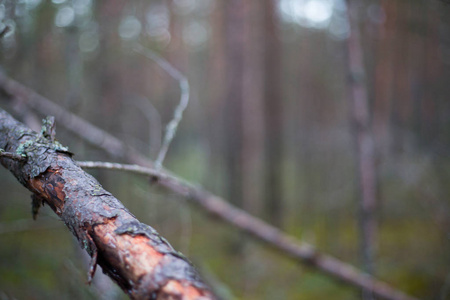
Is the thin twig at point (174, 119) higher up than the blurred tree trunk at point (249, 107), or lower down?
higher up

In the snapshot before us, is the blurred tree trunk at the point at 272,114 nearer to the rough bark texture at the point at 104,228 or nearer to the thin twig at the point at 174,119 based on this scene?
the thin twig at the point at 174,119

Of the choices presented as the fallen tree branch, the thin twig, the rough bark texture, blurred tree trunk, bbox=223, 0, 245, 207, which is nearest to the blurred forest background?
blurred tree trunk, bbox=223, 0, 245, 207

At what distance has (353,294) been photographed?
4.85 metres

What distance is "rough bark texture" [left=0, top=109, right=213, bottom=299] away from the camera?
2.34ft

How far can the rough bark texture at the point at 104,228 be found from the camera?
71cm

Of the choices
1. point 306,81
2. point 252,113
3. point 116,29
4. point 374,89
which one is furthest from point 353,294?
point 306,81

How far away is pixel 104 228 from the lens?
0.82 metres

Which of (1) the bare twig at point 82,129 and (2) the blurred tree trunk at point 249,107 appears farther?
(2) the blurred tree trunk at point 249,107

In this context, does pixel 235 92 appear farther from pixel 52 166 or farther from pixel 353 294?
pixel 52 166

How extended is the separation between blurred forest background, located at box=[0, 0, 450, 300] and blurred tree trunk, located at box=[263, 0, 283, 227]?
0.03m

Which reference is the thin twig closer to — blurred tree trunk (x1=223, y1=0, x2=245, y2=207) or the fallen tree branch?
the fallen tree branch

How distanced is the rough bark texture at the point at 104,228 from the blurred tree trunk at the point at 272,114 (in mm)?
6440

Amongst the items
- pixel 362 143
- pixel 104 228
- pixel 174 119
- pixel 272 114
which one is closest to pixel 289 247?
pixel 362 143

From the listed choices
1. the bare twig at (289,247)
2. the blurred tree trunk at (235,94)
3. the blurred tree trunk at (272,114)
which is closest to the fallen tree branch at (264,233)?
the bare twig at (289,247)
